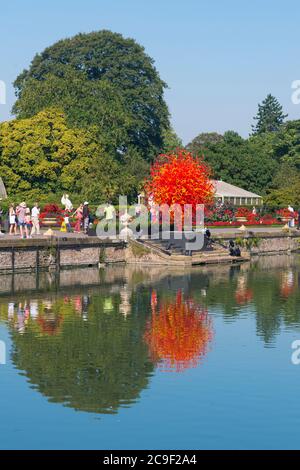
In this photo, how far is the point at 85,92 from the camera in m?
84.4

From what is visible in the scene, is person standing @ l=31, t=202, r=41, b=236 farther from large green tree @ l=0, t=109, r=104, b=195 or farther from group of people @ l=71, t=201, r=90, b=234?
large green tree @ l=0, t=109, r=104, b=195

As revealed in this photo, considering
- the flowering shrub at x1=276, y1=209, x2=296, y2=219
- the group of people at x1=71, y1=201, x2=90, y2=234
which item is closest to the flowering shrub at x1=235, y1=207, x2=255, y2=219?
the flowering shrub at x1=276, y1=209, x2=296, y2=219

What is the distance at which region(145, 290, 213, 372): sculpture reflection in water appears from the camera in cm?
2112

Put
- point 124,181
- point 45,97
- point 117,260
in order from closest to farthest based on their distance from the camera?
point 117,260 < point 124,181 < point 45,97

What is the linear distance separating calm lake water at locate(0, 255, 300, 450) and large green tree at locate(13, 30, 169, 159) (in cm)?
5021

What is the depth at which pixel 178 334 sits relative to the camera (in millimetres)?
24547

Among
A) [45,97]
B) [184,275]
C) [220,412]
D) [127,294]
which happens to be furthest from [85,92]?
[220,412]

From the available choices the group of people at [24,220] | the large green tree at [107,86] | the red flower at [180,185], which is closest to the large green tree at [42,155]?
the large green tree at [107,86]

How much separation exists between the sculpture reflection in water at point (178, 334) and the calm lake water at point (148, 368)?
0.03 meters

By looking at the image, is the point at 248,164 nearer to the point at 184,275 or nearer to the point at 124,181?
the point at 124,181

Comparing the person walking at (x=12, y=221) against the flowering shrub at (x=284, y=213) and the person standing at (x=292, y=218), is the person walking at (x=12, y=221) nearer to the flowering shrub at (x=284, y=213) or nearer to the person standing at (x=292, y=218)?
the person standing at (x=292, y=218)

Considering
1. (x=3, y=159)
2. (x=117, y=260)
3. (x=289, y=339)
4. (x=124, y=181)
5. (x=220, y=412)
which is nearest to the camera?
(x=220, y=412)

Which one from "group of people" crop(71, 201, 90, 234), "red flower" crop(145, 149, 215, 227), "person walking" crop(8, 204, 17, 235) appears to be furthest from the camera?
"red flower" crop(145, 149, 215, 227)

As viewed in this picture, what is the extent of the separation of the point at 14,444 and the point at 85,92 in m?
72.0
